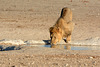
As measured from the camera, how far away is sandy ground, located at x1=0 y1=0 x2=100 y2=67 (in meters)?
6.65

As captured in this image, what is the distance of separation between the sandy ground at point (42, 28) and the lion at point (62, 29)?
118cm

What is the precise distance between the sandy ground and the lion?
46.5 inches

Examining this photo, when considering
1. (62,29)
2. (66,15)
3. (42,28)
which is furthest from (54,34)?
(42,28)

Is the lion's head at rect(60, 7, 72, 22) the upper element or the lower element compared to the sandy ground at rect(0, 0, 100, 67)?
upper

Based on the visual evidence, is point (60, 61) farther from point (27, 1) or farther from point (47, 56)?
point (27, 1)

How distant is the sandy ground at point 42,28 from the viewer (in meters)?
6.65

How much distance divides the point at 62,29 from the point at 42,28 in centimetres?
481

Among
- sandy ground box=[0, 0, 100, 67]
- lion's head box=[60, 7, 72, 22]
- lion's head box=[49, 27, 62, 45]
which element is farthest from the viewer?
lion's head box=[60, 7, 72, 22]

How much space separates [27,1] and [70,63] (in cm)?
1840

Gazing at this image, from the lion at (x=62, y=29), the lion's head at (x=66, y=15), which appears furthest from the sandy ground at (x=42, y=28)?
the lion at (x=62, y=29)

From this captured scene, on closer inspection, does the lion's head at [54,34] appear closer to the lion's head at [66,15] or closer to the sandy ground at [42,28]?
the sandy ground at [42,28]

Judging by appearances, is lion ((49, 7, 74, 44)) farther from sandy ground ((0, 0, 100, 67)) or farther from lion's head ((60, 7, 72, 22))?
sandy ground ((0, 0, 100, 67))

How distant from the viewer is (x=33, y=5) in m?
23.0

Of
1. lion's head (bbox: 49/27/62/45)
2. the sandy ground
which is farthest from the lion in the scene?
the sandy ground
